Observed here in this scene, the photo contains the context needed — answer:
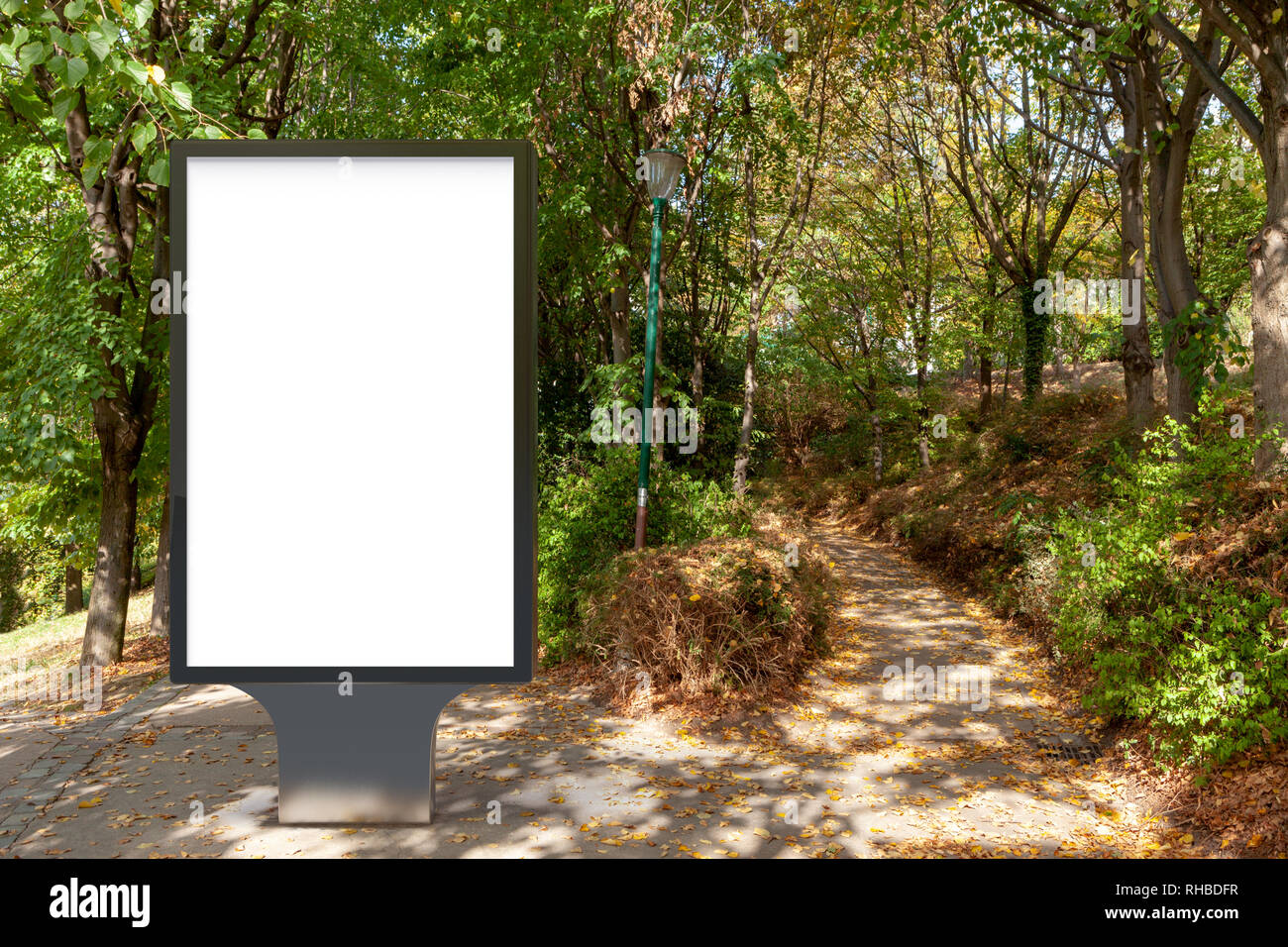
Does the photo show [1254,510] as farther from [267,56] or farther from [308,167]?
[267,56]

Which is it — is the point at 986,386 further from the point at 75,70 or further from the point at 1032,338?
the point at 75,70

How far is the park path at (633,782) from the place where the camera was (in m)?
4.82

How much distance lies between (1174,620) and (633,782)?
389 centimetres

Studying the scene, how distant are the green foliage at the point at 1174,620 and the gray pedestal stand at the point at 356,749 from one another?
4655 mm

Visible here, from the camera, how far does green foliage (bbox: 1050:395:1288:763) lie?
17.8ft

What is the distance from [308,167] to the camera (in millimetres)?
4152

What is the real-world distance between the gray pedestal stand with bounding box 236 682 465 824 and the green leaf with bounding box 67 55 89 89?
293 centimetres

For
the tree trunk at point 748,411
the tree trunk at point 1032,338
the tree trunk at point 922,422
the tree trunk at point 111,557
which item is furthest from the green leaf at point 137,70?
the tree trunk at point 922,422

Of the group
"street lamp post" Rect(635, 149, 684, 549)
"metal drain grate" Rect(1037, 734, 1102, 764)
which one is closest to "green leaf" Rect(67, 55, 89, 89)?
"street lamp post" Rect(635, 149, 684, 549)

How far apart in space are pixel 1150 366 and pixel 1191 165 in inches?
281

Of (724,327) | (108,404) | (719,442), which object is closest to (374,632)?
(108,404)

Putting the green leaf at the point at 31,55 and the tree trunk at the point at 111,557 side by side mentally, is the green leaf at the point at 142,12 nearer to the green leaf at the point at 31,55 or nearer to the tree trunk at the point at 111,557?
the green leaf at the point at 31,55

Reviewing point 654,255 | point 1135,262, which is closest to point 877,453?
point 1135,262

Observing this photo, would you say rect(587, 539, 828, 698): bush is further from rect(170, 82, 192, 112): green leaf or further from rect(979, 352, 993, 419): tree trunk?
rect(979, 352, 993, 419): tree trunk
